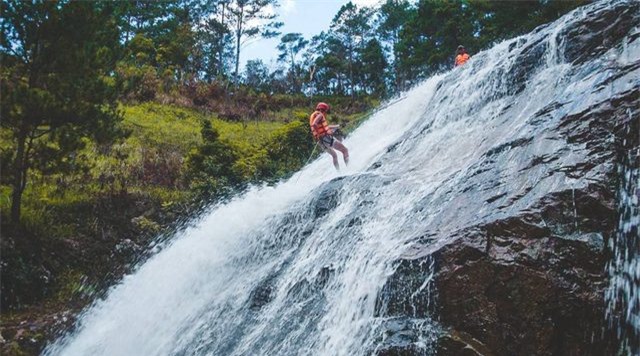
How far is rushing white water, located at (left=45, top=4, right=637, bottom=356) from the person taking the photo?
616 centimetres

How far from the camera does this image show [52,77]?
1102 centimetres

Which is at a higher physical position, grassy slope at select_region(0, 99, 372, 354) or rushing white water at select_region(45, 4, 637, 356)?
grassy slope at select_region(0, 99, 372, 354)

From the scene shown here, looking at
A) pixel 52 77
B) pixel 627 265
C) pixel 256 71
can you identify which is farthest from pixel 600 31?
pixel 256 71

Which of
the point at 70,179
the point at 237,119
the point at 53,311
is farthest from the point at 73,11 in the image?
the point at 237,119

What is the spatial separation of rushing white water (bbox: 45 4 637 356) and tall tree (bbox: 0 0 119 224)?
3.17 meters

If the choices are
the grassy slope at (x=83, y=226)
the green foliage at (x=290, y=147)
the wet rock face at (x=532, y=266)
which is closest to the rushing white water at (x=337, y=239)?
the wet rock face at (x=532, y=266)

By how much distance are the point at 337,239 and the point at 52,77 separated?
24.4 feet

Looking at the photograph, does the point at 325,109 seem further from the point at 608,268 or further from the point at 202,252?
the point at 608,268

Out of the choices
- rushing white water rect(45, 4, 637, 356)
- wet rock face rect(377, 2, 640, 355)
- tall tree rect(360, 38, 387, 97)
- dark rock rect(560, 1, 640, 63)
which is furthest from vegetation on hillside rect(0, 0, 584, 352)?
tall tree rect(360, 38, 387, 97)

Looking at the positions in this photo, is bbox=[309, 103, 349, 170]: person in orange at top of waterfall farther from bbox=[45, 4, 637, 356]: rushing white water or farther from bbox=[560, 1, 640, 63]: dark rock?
bbox=[560, 1, 640, 63]: dark rock

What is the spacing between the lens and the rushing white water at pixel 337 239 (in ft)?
20.2

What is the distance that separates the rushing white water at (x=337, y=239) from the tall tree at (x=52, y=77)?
10.4ft

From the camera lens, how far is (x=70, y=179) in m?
14.7

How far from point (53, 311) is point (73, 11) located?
629cm
